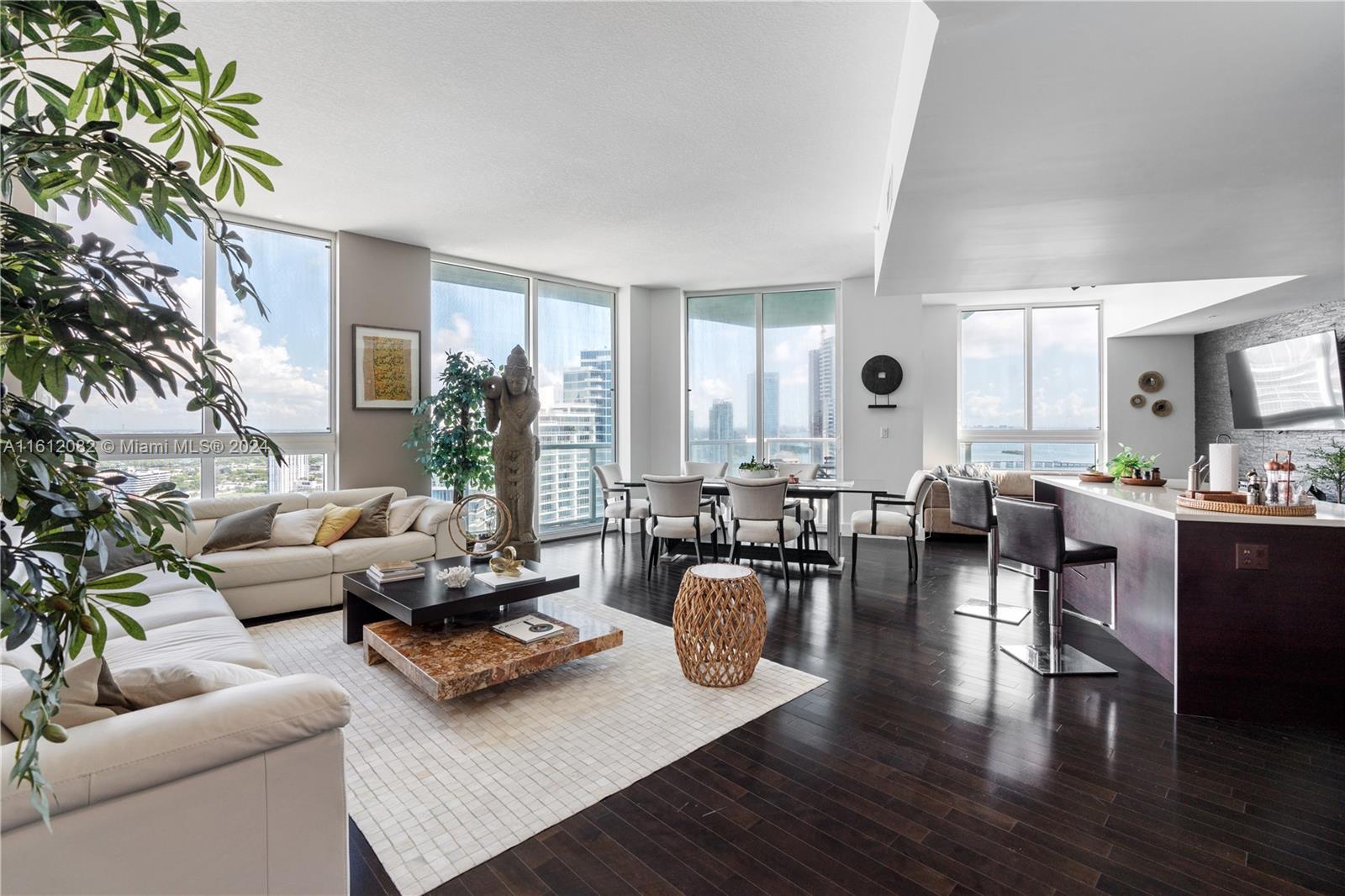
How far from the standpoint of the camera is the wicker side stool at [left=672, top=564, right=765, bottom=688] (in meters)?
3.00

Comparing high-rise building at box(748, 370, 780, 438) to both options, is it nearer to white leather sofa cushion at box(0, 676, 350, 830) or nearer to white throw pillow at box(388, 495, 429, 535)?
white throw pillow at box(388, 495, 429, 535)

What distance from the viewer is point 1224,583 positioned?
2.77 m

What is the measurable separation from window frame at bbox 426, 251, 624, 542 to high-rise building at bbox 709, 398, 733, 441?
1.16 metres

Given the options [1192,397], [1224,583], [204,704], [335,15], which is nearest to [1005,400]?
[1192,397]

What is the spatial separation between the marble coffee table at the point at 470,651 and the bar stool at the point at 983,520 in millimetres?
2511

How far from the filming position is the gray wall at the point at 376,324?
5.30m

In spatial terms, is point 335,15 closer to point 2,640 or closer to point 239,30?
point 239,30

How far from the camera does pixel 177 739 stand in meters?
1.33

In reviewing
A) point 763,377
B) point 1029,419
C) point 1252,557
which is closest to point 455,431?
point 763,377

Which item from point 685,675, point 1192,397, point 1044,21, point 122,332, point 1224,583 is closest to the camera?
point 122,332

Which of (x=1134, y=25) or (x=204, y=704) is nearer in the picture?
(x=204, y=704)

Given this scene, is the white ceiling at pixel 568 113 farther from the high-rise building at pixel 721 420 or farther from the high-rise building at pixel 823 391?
the high-rise building at pixel 721 420

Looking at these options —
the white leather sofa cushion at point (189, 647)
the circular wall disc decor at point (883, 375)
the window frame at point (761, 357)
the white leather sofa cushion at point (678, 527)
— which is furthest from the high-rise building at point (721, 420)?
the white leather sofa cushion at point (189, 647)

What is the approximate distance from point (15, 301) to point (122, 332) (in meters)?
0.10
